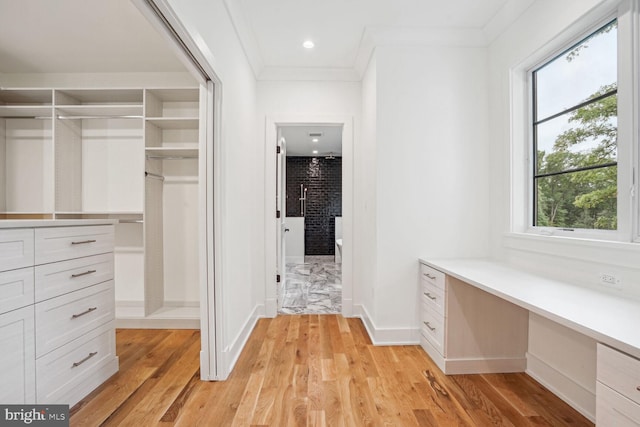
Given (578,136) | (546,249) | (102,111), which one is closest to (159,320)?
(102,111)

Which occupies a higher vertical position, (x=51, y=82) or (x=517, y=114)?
(x=51, y=82)

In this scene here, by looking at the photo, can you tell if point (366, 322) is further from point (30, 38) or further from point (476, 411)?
point (30, 38)

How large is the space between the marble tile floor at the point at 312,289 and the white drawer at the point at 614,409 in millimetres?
2610

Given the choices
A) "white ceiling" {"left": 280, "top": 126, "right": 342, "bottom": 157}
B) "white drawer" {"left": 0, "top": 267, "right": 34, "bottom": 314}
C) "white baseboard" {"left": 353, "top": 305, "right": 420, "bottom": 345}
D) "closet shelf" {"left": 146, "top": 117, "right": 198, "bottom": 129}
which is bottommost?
"white baseboard" {"left": 353, "top": 305, "right": 420, "bottom": 345}

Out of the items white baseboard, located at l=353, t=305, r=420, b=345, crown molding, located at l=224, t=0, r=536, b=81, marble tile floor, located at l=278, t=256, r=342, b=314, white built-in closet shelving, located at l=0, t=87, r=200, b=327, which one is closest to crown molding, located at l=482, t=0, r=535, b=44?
crown molding, located at l=224, t=0, r=536, b=81

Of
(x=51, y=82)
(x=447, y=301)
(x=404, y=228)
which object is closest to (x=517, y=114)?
(x=404, y=228)

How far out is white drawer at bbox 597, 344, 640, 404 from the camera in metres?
0.91

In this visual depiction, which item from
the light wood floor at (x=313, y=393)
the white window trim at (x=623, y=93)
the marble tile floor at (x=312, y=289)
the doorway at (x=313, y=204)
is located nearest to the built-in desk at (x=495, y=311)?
the light wood floor at (x=313, y=393)

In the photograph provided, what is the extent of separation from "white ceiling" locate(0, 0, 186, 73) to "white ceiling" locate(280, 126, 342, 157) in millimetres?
2479

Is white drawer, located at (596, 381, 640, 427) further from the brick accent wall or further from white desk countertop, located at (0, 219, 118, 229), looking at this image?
the brick accent wall

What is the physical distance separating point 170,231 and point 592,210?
3467mm

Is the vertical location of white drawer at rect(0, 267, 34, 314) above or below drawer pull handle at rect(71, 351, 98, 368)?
above

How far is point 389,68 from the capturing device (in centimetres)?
264

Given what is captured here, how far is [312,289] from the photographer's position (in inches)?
178
